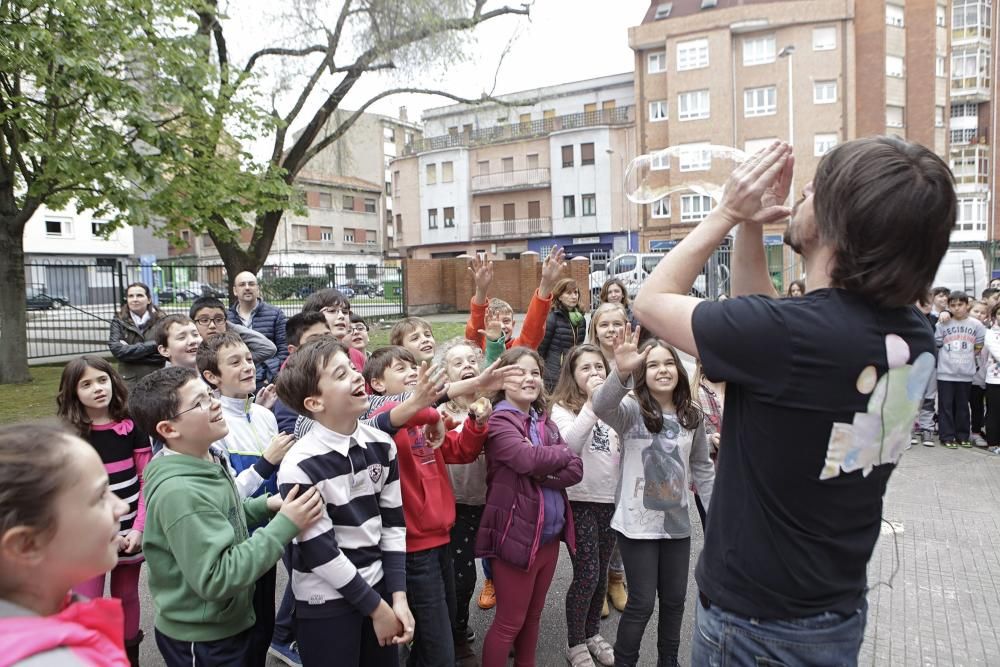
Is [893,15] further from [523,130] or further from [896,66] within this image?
[523,130]

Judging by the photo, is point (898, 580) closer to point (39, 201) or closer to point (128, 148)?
point (128, 148)

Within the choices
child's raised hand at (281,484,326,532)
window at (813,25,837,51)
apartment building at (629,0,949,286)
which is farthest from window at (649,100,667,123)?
child's raised hand at (281,484,326,532)

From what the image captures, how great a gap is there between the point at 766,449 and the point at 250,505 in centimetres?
206

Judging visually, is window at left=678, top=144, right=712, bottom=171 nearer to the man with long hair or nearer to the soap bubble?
the soap bubble

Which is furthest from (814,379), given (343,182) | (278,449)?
(343,182)

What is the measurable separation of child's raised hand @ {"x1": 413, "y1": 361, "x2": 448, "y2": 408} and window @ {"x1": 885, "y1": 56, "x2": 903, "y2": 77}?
4199cm

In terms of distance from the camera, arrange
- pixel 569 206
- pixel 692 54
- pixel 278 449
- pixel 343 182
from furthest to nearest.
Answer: pixel 343 182 < pixel 569 206 < pixel 692 54 < pixel 278 449

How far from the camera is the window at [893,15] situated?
3522 cm

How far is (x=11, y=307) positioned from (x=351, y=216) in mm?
46272

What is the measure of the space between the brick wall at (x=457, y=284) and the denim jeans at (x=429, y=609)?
22.0 metres

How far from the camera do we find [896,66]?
118 feet

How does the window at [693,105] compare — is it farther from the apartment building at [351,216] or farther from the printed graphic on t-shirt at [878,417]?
the printed graphic on t-shirt at [878,417]

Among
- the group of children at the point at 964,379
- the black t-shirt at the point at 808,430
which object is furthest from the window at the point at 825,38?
the black t-shirt at the point at 808,430

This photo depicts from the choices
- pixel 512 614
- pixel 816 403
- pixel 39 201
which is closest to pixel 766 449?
pixel 816 403
